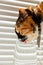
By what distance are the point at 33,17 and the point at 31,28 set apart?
5cm

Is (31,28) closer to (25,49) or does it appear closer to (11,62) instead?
(25,49)

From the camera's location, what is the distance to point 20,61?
0.78 metres

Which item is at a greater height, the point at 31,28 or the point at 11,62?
the point at 31,28

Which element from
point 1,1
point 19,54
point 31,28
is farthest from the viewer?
point 1,1

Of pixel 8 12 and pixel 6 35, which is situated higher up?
pixel 8 12

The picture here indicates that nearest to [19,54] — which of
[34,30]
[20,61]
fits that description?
[20,61]

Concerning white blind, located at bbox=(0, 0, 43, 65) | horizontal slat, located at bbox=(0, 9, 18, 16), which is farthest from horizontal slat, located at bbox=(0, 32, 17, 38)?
horizontal slat, located at bbox=(0, 9, 18, 16)

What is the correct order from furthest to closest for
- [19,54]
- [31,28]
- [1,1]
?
[1,1] → [19,54] → [31,28]

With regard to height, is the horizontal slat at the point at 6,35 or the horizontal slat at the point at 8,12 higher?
the horizontal slat at the point at 8,12

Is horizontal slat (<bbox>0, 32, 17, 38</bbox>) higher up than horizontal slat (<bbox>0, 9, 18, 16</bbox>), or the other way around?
horizontal slat (<bbox>0, 9, 18, 16</bbox>)

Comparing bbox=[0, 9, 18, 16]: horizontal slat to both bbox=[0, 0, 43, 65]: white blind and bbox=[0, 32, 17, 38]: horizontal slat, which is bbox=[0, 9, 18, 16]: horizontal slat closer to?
bbox=[0, 0, 43, 65]: white blind

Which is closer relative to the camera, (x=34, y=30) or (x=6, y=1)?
(x=34, y=30)

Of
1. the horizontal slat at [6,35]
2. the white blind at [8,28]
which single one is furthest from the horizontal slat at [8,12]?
the horizontal slat at [6,35]

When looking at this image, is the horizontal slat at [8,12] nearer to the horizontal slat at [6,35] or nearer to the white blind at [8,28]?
the white blind at [8,28]
